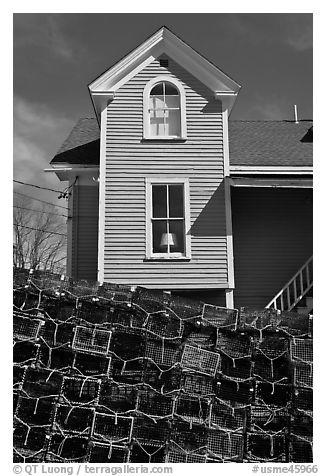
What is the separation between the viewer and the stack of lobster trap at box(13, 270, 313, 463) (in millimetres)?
6355

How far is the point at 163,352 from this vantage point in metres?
6.92

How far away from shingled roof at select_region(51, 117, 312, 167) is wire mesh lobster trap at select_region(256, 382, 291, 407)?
5.25 meters

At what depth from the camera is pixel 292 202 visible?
11109 millimetres


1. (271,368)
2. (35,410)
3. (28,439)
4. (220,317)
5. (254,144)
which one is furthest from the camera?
(254,144)

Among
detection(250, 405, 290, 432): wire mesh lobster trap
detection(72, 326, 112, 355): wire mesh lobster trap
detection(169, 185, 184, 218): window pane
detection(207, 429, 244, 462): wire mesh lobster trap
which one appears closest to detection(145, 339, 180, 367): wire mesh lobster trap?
detection(72, 326, 112, 355): wire mesh lobster trap

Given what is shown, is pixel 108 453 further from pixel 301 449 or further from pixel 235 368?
pixel 301 449

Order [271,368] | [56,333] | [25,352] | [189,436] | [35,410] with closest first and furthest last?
1. [35,410]
2. [189,436]
3. [25,352]
4. [56,333]
5. [271,368]

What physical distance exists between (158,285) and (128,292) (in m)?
2.26

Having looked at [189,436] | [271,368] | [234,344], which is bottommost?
[189,436]

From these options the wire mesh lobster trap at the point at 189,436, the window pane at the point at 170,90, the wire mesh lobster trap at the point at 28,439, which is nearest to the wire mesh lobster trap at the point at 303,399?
the wire mesh lobster trap at the point at 189,436

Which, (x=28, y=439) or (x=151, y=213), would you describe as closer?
(x=28, y=439)

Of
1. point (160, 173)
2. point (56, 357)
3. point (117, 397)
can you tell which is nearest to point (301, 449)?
point (117, 397)

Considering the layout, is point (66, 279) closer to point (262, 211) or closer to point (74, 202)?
point (74, 202)

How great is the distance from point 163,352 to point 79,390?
1.27 meters
